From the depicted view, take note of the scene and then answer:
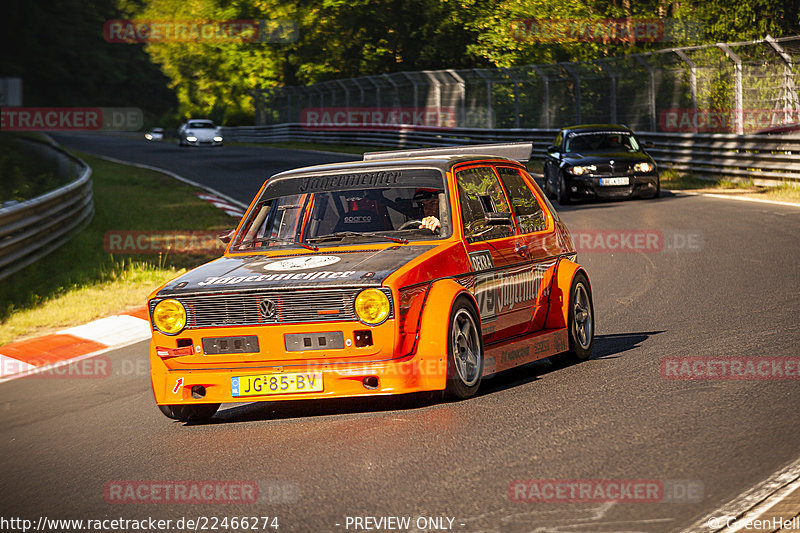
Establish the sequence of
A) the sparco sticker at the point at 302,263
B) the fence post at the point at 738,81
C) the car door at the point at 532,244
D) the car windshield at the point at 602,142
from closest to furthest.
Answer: the sparco sticker at the point at 302,263
the car door at the point at 532,244
the car windshield at the point at 602,142
the fence post at the point at 738,81

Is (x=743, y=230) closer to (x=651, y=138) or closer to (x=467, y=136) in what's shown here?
(x=651, y=138)

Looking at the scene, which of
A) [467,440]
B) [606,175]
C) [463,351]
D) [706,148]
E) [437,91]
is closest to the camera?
[467,440]

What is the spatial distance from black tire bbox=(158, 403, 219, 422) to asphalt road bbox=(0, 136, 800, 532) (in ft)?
0.24

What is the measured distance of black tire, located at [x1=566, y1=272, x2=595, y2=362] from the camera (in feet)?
26.3

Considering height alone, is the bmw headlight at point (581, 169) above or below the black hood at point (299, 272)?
below

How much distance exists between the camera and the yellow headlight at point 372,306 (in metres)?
6.22

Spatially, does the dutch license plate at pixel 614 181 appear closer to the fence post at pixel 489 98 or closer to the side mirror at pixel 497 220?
the side mirror at pixel 497 220

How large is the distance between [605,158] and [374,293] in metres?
15.8

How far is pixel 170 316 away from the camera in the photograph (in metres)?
6.63

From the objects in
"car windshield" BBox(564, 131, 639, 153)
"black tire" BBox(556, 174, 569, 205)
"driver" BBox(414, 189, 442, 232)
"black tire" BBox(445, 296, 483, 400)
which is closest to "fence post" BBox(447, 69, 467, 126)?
"car windshield" BBox(564, 131, 639, 153)

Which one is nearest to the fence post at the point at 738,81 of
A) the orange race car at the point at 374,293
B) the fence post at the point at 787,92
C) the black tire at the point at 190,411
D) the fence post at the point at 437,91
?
the fence post at the point at 787,92

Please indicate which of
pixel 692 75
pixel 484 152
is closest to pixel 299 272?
pixel 484 152

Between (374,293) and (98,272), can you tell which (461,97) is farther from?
(374,293)

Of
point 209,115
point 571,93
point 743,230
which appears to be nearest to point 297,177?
point 743,230
